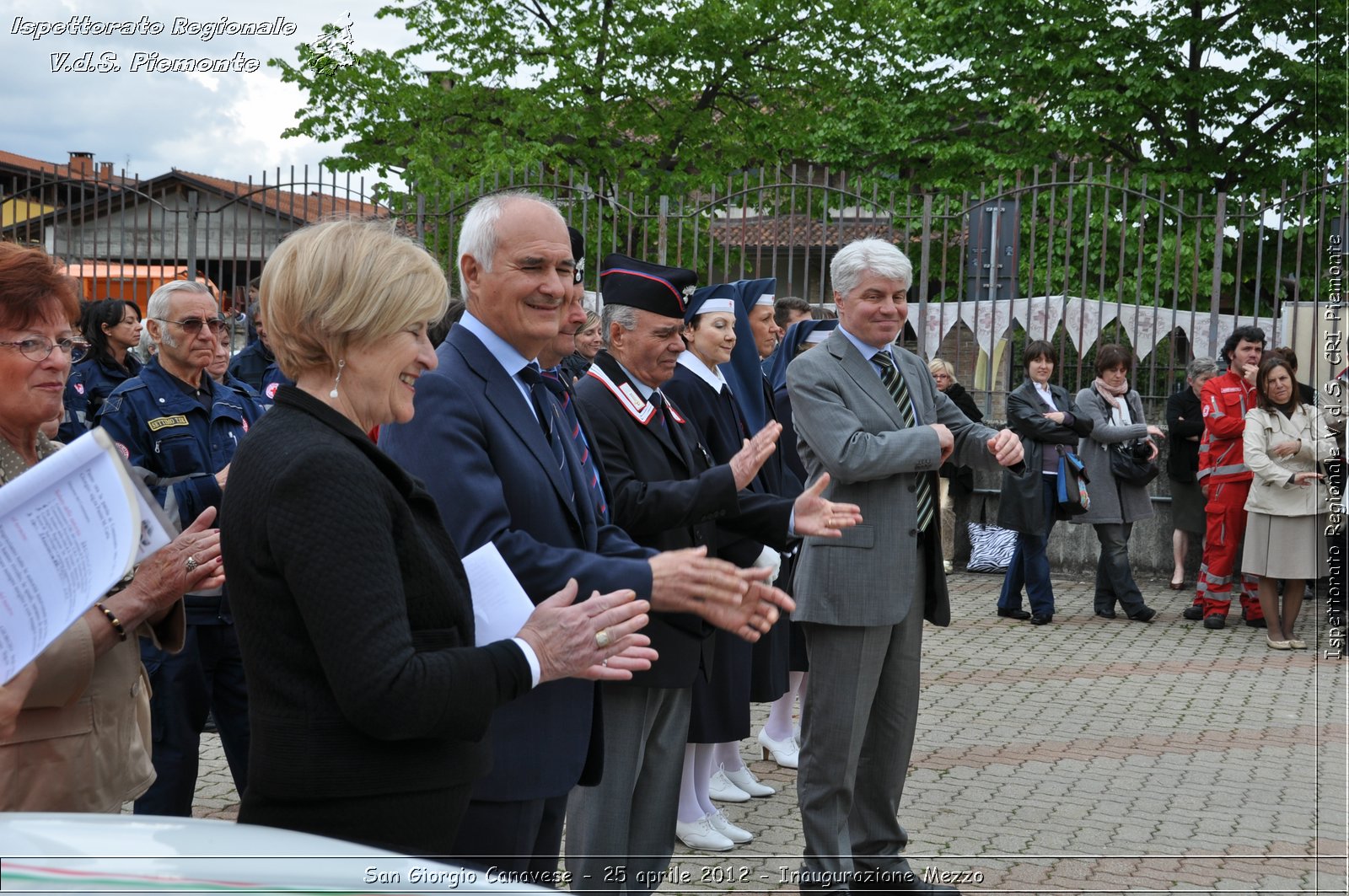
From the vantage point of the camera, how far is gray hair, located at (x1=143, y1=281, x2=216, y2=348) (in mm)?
4832

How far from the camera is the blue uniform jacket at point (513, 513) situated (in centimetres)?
278

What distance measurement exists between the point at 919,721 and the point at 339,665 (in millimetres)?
5835

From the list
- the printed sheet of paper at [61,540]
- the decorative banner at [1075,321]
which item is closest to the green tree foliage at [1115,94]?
the decorative banner at [1075,321]

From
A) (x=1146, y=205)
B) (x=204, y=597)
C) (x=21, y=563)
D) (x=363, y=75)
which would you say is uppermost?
(x=363, y=75)

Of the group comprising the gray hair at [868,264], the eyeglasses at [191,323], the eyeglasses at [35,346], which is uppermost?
the gray hair at [868,264]

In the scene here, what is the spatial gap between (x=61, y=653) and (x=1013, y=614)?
9.18 m

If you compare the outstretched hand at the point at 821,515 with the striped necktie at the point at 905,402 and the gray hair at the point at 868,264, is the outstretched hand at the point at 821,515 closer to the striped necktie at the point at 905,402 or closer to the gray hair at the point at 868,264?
the striped necktie at the point at 905,402

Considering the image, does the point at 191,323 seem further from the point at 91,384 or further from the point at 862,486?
the point at 91,384

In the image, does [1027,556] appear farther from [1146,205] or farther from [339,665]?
[339,665]

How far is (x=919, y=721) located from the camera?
746 cm

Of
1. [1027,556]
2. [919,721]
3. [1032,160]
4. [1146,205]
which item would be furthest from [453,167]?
[919,721]

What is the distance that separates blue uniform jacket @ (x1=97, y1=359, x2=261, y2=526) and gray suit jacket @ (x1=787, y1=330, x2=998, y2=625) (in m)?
2.01

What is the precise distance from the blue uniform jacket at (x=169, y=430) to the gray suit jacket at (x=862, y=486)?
2.01 metres

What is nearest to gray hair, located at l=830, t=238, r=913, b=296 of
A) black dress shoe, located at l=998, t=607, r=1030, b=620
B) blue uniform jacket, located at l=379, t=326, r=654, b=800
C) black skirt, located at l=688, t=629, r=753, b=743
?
black skirt, located at l=688, t=629, r=753, b=743
